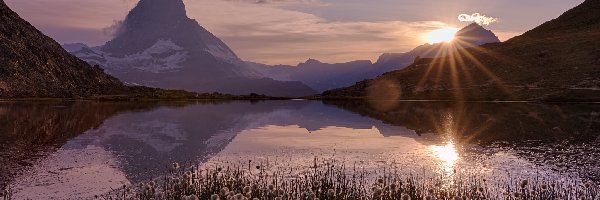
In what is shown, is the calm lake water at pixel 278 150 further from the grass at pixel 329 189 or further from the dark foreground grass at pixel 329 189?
the grass at pixel 329 189

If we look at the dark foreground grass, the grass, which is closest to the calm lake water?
the dark foreground grass

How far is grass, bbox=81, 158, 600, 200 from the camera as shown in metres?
22.5

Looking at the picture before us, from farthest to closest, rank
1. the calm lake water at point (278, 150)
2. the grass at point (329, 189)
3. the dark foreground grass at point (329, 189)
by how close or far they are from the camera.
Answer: the calm lake water at point (278, 150)
the grass at point (329, 189)
the dark foreground grass at point (329, 189)

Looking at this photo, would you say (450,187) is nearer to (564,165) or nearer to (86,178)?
(564,165)

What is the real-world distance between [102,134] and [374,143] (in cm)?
3062

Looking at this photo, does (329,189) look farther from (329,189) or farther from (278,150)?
(278,150)

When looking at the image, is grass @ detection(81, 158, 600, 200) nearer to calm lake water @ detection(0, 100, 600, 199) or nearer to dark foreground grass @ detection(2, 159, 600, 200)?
dark foreground grass @ detection(2, 159, 600, 200)

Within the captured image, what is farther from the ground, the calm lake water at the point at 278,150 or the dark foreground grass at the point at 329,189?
the dark foreground grass at the point at 329,189

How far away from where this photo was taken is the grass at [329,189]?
73.9ft

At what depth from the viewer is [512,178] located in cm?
3164

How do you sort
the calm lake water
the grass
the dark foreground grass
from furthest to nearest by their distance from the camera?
1. the calm lake water
2. the grass
3. the dark foreground grass

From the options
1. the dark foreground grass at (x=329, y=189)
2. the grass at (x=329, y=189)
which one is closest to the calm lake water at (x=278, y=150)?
the dark foreground grass at (x=329, y=189)

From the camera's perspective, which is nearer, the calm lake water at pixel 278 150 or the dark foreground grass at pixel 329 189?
the dark foreground grass at pixel 329 189

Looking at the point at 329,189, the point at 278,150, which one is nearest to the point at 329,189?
the point at 329,189
